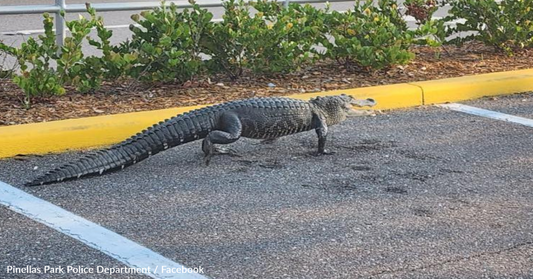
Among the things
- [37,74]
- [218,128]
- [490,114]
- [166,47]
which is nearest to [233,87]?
[166,47]

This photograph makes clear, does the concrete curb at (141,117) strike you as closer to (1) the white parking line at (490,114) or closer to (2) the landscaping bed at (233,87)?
(1) the white parking line at (490,114)

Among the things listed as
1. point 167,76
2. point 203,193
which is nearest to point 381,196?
point 203,193

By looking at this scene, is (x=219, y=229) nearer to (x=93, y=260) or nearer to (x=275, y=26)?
(x=93, y=260)

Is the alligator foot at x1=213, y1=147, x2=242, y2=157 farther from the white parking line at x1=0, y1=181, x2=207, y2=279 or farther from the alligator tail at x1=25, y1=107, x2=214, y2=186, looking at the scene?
the white parking line at x1=0, y1=181, x2=207, y2=279

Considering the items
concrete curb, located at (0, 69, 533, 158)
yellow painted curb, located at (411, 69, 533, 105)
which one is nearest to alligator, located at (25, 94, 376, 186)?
concrete curb, located at (0, 69, 533, 158)

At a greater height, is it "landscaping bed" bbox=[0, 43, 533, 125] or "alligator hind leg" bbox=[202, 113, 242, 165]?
"alligator hind leg" bbox=[202, 113, 242, 165]

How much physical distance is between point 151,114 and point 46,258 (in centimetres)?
278

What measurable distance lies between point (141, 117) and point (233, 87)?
143cm

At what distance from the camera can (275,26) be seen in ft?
29.1

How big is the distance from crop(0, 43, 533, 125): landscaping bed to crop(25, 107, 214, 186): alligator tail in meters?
1.15

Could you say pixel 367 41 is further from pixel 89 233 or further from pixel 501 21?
pixel 89 233

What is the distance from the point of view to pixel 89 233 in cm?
531

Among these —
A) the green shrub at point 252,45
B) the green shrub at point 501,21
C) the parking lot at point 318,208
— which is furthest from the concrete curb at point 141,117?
the green shrub at point 501,21

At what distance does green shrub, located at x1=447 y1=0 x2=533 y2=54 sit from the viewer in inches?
409
